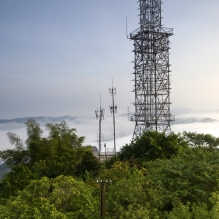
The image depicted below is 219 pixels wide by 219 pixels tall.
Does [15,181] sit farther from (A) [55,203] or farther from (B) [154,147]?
(B) [154,147]

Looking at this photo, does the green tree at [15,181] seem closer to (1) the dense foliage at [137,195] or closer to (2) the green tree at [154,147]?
(1) the dense foliage at [137,195]

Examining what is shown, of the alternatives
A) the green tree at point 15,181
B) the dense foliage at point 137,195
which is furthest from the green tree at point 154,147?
the green tree at point 15,181

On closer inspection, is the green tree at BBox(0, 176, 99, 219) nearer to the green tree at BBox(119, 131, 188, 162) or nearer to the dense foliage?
the dense foliage

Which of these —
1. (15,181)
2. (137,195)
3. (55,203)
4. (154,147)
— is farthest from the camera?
(154,147)

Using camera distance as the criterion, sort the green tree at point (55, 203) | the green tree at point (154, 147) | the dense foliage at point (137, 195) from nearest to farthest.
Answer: the dense foliage at point (137, 195), the green tree at point (55, 203), the green tree at point (154, 147)

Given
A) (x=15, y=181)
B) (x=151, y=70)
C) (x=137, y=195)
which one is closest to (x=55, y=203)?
(x=137, y=195)

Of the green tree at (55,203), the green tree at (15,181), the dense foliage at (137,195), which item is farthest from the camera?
the green tree at (15,181)

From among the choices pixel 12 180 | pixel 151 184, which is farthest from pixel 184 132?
pixel 151 184

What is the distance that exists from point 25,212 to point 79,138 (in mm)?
16797

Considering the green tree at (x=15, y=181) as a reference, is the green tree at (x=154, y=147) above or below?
above

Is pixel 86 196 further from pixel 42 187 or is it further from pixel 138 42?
pixel 138 42

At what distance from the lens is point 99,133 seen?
93.3ft

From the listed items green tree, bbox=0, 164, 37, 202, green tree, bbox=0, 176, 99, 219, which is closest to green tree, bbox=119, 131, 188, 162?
green tree, bbox=0, 164, 37, 202

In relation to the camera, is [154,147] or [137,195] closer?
[137,195]
